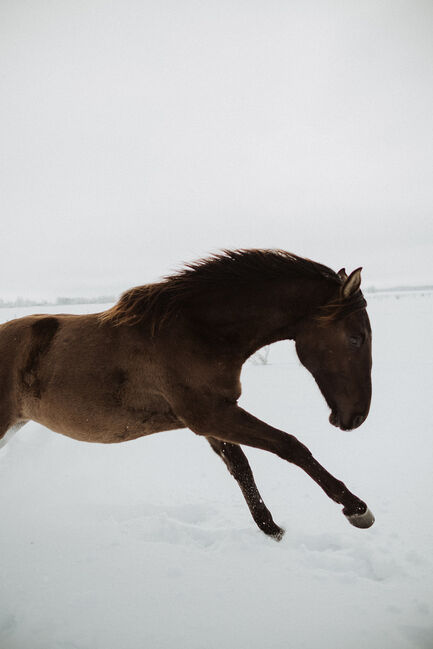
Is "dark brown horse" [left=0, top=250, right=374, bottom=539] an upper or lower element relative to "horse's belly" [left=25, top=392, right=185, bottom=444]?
upper

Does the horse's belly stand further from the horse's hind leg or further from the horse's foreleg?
the horse's hind leg

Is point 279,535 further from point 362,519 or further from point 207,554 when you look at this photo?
point 362,519

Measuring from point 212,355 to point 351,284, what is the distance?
1.14 m

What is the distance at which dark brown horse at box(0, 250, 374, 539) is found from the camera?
2.78 metres

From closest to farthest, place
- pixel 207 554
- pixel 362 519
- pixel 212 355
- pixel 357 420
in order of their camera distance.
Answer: pixel 362 519 < pixel 357 420 < pixel 212 355 < pixel 207 554

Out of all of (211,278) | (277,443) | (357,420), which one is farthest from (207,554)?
(211,278)

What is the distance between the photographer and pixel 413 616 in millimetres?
2373

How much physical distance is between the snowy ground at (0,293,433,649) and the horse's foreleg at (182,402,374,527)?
0.55m

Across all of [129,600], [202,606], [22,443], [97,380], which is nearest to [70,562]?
[129,600]

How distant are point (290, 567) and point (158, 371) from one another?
182cm

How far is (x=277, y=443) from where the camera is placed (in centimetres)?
270

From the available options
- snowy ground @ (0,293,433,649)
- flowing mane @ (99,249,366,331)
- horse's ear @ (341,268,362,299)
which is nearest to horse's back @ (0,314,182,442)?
flowing mane @ (99,249,366,331)

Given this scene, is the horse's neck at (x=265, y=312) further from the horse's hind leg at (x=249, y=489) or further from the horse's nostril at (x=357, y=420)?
the horse's hind leg at (x=249, y=489)

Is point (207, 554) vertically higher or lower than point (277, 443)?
lower
